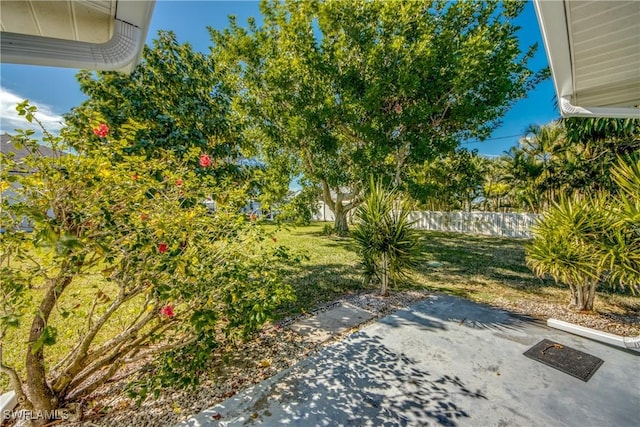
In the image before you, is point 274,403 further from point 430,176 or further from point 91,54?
point 430,176

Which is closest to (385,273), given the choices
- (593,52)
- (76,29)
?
(593,52)

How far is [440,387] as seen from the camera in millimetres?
2352

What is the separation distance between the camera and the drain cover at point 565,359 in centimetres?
255

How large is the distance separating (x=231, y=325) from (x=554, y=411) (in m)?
2.74

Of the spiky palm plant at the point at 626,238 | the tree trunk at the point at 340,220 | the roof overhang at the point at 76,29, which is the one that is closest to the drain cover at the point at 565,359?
the spiky palm plant at the point at 626,238

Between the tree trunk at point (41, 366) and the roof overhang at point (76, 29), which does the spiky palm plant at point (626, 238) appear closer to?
the roof overhang at point (76, 29)

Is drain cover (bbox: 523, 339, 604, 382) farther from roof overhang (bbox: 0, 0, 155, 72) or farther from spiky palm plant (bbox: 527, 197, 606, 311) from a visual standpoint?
roof overhang (bbox: 0, 0, 155, 72)

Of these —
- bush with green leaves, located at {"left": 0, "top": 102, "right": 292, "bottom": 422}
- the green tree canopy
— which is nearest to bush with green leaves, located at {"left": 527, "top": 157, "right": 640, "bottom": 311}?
bush with green leaves, located at {"left": 0, "top": 102, "right": 292, "bottom": 422}

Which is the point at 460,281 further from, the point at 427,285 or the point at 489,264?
the point at 489,264

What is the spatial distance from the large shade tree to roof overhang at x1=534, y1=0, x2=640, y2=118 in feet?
15.4

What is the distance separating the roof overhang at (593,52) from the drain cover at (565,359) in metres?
2.65

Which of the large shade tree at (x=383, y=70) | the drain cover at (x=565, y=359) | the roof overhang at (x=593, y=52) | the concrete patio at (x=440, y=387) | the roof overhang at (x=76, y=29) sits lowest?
the concrete patio at (x=440, y=387)

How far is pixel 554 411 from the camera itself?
207 centimetres

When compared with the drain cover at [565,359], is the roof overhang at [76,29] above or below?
above
